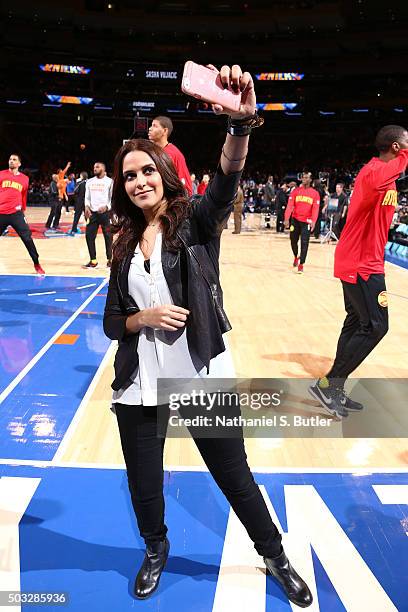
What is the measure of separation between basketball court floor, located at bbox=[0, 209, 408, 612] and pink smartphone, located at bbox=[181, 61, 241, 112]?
1.81 meters

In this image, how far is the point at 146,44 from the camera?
3412cm

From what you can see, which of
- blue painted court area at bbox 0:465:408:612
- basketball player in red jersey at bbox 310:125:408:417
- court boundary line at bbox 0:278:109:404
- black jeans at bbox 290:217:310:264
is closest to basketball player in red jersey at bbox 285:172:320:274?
black jeans at bbox 290:217:310:264

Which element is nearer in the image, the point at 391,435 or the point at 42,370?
the point at 391,435

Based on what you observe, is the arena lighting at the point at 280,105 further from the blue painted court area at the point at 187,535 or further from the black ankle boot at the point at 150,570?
the black ankle boot at the point at 150,570

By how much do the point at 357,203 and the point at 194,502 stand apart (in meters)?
2.00

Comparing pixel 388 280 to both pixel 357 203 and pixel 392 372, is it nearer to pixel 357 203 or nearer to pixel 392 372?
pixel 392 372

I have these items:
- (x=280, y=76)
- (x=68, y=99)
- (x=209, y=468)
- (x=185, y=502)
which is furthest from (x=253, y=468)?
(x=68, y=99)

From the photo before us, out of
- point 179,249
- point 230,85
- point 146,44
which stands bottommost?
point 179,249

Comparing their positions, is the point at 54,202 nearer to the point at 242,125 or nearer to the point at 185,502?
the point at 185,502

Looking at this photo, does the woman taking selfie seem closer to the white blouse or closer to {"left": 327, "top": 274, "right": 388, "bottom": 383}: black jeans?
the white blouse

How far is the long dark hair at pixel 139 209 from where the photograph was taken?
6.01ft

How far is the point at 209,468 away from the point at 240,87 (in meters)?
1.30

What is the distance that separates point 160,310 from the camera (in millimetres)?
1765

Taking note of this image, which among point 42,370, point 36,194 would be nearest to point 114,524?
point 42,370
